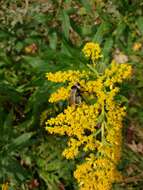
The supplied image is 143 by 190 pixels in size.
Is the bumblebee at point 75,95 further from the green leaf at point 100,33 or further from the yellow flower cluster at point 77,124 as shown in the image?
the green leaf at point 100,33

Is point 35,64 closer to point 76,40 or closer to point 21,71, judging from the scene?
point 21,71

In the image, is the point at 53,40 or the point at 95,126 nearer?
the point at 95,126

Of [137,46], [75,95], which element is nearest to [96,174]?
[75,95]

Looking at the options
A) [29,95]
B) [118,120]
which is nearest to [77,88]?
[118,120]

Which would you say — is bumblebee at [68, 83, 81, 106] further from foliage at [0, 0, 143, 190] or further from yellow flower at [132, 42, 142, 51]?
yellow flower at [132, 42, 142, 51]

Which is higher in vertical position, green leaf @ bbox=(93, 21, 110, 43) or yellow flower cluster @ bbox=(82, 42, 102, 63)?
green leaf @ bbox=(93, 21, 110, 43)

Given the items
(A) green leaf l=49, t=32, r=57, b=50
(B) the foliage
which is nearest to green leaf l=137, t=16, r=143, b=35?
(B) the foliage

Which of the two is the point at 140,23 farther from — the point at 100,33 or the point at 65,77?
the point at 65,77

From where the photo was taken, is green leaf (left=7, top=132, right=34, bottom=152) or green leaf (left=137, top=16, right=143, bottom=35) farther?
green leaf (left=137, top=16, right=143, bottom=35)
